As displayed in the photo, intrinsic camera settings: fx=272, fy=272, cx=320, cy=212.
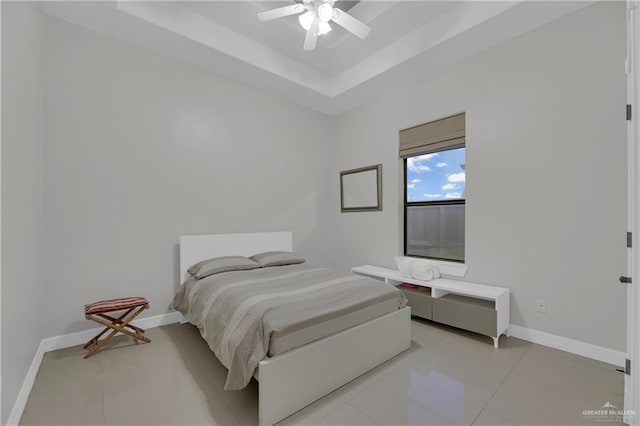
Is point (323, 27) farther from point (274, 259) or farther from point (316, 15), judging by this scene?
point (274, 259)

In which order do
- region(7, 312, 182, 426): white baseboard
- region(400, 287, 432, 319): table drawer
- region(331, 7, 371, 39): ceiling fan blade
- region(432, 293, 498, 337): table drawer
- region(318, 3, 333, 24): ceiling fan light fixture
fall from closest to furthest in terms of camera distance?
region(7, 312, 182, 426): white baseboard
region(318, 3, 333, 24): ceiling fan light fixture
region(331, 7, 371, 39): ceiling fan blade
region(432, 293, 498, 337): table drawer
region(400, 287, 432, 319): table drawer

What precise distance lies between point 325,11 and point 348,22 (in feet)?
0.85

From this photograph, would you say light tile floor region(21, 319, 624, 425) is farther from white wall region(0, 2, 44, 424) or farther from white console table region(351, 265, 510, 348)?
white wall region(0, 2, 44, 424)

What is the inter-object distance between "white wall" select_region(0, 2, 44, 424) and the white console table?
3.25 metres

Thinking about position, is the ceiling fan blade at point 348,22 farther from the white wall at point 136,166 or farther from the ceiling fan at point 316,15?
the white wall at point 136,166

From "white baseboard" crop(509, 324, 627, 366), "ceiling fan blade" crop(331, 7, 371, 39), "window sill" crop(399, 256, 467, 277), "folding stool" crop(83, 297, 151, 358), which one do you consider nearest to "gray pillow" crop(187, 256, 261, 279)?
"folding stool" crop(83, 297, 151, 358)

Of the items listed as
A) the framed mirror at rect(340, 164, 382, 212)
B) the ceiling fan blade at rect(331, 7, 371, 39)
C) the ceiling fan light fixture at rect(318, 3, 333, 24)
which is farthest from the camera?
the framed mirror at rect(340, 164, 382, 212)

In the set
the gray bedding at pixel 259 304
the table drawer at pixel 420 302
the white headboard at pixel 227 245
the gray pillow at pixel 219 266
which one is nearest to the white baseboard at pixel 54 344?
the gray bedding at pixel 259 304

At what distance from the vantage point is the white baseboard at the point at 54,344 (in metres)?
1.62

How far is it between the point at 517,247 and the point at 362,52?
2.94 meters

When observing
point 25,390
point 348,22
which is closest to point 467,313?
point 348,22

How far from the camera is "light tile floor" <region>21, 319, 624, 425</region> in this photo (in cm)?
164

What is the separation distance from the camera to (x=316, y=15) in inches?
94.1

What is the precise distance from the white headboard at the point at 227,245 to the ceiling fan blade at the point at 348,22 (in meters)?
2.62
